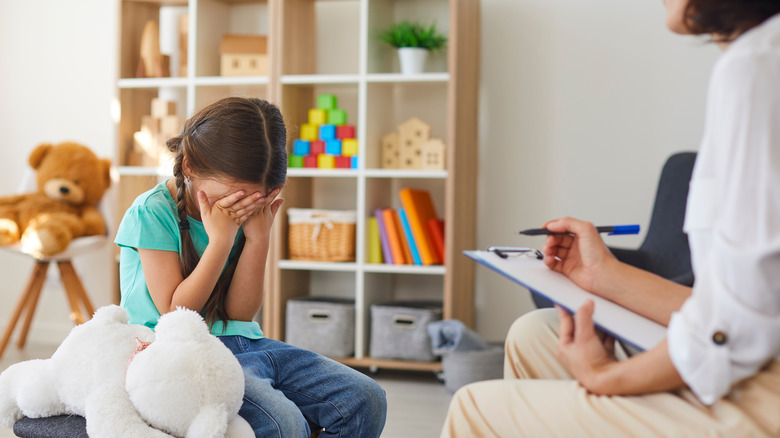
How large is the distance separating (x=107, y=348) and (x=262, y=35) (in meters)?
2.27

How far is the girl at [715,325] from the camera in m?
0.70

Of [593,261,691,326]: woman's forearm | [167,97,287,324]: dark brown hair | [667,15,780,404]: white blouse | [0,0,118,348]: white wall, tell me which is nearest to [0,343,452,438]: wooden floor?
[0,0,118,348]: white wall

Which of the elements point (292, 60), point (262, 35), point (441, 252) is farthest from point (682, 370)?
point (262, 35)

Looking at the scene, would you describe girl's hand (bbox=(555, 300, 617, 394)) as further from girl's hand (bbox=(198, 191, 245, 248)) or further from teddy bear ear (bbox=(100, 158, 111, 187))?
teddy bear ear (bbox=(100, 158, 111, 187))

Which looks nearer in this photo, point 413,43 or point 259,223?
point 259,223

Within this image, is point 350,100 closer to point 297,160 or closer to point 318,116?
Answer: point 318,116

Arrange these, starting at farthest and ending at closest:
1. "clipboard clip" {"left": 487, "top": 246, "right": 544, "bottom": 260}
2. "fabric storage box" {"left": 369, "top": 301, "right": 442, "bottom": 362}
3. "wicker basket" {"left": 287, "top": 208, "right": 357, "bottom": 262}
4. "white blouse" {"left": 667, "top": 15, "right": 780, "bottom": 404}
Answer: "wicker basket" {"left": 287, "top": 208, "right": 357, "bottom": 262}, "fabric storage box" {"left": 369, "top": 301, "right": 442, "bottom": 362}, "clipboard clip" {"left": 487, "top": 246, "right": 544, "bottom": 260}, "white blouse" {"left": 667, "top": 15, "right": 780, "bottom": 404}

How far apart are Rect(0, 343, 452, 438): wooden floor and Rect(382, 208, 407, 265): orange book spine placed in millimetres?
451

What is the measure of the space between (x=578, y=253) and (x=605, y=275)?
0.08m

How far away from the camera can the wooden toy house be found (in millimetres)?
3027

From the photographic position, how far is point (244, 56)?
304 centimetres

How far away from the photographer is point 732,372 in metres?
0.74

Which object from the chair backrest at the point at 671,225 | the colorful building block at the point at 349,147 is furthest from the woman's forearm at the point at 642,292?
the colorful building block at the point at 349,147

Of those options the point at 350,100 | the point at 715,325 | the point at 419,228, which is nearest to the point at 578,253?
the point at 715,325
